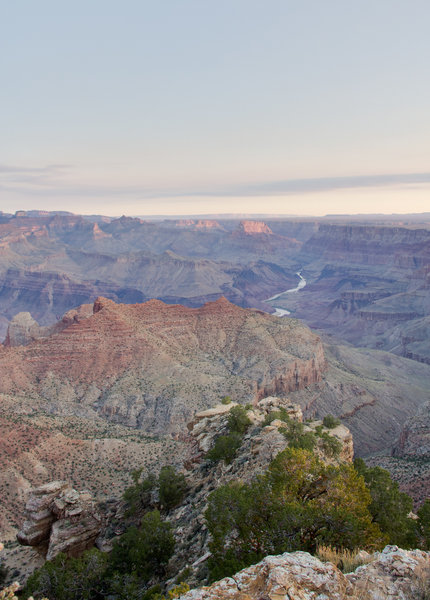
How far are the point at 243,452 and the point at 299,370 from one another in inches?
2479

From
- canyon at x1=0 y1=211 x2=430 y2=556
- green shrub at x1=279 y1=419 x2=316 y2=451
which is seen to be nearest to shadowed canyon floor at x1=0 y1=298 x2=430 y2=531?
canyon at x1=0 y1=211 x2=430 y2=556

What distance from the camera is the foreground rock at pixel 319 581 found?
401 inches

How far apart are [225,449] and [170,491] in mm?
5028

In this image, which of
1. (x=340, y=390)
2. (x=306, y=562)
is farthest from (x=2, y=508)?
(x=340, y=390)

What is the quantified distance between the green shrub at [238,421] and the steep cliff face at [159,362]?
3653 cm

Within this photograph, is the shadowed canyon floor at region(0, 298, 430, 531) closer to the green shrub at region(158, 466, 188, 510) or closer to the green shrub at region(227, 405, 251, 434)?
the green shrub at region(158, 466, 188, 510)

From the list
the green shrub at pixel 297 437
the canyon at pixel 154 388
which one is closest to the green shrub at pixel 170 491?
the green shrub at pixel 297 437

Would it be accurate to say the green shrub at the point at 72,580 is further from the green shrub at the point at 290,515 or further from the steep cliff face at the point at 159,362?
the steep cliff face at the point at 159,362

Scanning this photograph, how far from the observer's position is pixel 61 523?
2739cm

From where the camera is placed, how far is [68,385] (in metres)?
79.7

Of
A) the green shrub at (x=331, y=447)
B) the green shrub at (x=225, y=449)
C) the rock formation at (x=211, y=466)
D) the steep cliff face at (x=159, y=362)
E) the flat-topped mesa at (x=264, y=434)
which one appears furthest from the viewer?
the steep cliff face at (x=159, y=362)

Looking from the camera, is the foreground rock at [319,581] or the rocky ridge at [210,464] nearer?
the foreground rock at [319,581]

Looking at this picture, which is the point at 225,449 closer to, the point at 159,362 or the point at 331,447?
the point at 331,447

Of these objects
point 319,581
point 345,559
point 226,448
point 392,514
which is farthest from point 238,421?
point 319,581
